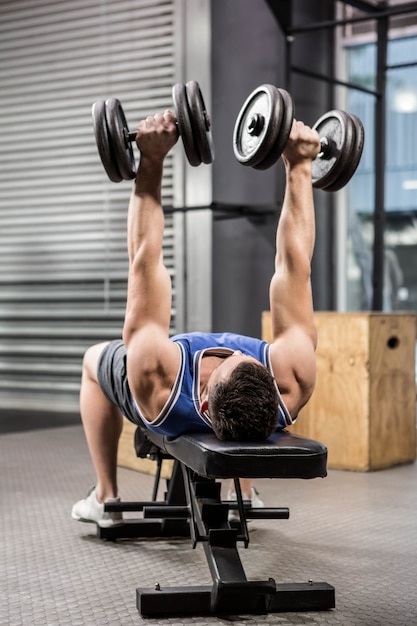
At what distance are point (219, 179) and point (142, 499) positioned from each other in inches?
92.3

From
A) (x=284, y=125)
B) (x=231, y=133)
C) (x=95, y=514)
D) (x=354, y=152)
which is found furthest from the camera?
(x=231, y=133)

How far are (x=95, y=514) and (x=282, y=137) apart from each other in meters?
1.14

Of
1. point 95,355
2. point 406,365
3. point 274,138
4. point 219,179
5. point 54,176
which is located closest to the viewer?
point 274,138

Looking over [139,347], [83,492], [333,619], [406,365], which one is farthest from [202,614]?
[406,365]

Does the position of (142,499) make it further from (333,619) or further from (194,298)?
(194,298)

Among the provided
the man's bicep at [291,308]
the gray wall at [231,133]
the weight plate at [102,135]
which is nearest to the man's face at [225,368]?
the man's bicep at [291,308]

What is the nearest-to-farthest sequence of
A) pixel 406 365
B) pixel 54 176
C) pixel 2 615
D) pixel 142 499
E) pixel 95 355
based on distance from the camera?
1. pixel 2 615
2. pixel 95 355
3. pixel 142 499
4. pixel 406 365
5. pixel 54 176

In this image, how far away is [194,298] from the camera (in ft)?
16.4

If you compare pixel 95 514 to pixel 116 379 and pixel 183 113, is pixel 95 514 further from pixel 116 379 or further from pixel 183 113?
pixel 183 113

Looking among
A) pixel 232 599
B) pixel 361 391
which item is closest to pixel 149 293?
pixel 232 599

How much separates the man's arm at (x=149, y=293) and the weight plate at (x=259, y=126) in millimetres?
198

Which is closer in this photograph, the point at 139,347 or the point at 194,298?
the point at 139,347

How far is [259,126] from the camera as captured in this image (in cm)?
212

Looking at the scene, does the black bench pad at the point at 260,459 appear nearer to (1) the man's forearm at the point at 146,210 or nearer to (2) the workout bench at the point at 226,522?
(2) the workout bench at the point at 226,522
